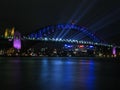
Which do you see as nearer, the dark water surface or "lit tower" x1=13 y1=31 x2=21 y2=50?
the dark water surface

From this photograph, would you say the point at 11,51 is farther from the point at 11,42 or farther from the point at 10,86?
the point at 10,86

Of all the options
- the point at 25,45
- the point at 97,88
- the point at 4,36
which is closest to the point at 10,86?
the point at 97,88

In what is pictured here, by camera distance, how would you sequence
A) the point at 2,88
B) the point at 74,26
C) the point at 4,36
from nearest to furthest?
the point at 2,88 < the point at 4,36 < the point at 74,26

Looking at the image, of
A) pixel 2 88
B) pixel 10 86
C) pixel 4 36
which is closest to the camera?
pixel 2 88

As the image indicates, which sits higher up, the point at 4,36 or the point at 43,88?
the point at 4,36

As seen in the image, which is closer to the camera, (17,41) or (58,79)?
(58,79)

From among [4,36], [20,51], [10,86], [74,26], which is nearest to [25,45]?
[20,51]

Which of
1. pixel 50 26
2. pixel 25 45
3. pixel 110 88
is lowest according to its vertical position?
pixel 110 88

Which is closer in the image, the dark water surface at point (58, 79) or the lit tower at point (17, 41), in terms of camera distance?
the dark water surface at point (58, 79)

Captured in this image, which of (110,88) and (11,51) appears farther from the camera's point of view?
(11,51)
